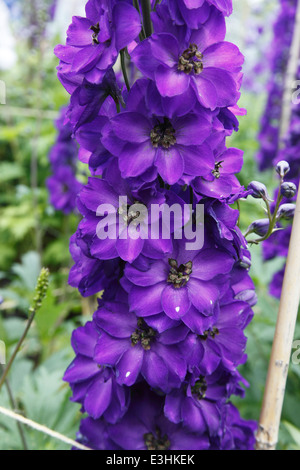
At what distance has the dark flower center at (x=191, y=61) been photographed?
2.69 ft

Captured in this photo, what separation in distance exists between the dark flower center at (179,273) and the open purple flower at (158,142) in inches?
6.9

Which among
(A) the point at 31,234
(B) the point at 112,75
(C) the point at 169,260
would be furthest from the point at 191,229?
(A) the point at 31,234

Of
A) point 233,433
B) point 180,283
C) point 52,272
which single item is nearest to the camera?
point 180,283

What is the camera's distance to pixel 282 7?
10.9 ft

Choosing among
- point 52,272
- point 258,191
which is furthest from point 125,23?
point 52,272

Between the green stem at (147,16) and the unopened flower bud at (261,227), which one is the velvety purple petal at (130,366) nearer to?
the unopened flower bud at (261,227)

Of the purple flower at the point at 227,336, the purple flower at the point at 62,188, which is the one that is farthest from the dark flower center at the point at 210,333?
the purple flower at the point at 62,188

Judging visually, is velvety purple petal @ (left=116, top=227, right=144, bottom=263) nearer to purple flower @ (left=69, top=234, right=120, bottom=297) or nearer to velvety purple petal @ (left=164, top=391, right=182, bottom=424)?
purple flower @ (left=69, top=234, right=120, bottom=297)

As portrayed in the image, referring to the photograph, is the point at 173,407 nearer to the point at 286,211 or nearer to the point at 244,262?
the point at 244,262

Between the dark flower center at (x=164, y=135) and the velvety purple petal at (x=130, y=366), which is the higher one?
the dark flower center at (x=164, y=135)

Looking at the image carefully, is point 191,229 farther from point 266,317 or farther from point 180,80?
point 266,317

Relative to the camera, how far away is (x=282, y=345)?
1012mm

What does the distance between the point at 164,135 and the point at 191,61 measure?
0.45 ft

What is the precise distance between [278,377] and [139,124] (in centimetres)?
62
